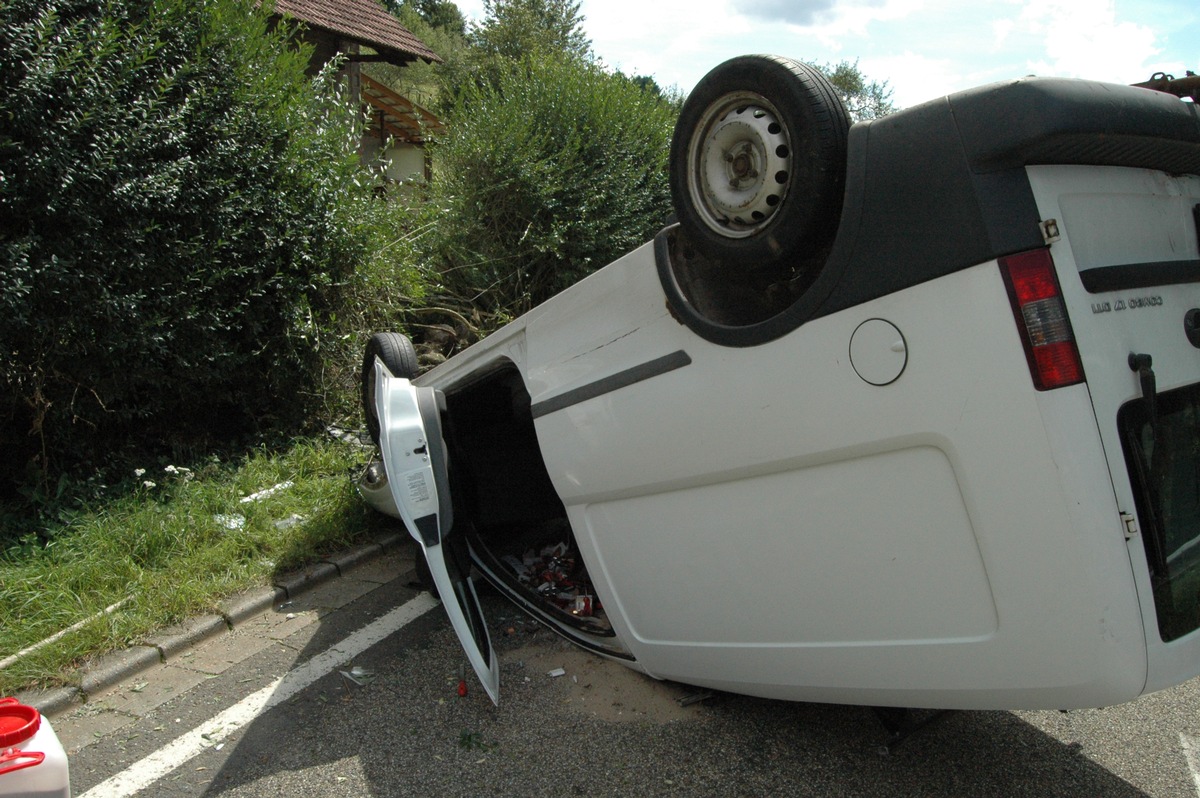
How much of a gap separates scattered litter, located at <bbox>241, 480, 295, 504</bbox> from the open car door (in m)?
2.07

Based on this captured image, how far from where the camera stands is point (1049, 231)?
2.06 metres

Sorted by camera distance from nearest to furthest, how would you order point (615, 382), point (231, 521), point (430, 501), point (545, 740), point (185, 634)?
1. point (615, 382)
2. point (545, 740)
3. point (430, 501)
4. point (185, 634)
5. point (231, 521)

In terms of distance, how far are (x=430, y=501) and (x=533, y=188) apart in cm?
572

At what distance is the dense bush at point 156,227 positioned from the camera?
4.64 metres

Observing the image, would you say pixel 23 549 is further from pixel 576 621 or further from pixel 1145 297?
pixel 1145 297

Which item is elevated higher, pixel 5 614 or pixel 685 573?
pixel 5 614

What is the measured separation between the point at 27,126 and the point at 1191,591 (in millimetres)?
5379

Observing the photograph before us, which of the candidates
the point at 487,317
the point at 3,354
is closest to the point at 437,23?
the point at 487,317

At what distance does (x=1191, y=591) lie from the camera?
2225 mm

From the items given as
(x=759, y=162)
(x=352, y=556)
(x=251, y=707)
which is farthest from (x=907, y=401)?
(x=352, y=556)

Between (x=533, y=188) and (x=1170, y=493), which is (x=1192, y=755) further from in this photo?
(x=533, y=188)

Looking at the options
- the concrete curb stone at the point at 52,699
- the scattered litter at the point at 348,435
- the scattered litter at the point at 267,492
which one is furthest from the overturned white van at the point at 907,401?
the scattered litter at the point at 348,435

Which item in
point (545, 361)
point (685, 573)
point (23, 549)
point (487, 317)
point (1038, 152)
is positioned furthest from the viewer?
point (487, 317)

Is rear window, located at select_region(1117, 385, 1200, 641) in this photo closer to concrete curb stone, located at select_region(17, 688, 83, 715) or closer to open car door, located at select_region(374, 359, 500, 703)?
open car door, located at select_region(374, 359, 500, 703)
